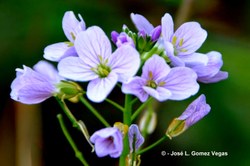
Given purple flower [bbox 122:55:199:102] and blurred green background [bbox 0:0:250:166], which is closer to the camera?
purple flower [bbox 122:55:199:102]

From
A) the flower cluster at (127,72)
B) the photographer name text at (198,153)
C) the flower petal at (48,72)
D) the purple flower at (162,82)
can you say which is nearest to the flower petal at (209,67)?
the flower cluster at (127,72)

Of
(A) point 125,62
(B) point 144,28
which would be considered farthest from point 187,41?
(A) point 125,62

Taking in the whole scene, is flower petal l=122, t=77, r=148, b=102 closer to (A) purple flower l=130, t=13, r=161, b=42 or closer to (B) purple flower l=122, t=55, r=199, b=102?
(B) purple flower l=122, t=55, r=199, b=102

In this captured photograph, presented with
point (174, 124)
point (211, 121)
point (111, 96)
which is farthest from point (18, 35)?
point (174, 124)

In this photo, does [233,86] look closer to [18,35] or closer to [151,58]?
[18,35]

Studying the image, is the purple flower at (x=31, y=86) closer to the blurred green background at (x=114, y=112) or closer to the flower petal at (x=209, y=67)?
the flower petal at (x=209, y=67)

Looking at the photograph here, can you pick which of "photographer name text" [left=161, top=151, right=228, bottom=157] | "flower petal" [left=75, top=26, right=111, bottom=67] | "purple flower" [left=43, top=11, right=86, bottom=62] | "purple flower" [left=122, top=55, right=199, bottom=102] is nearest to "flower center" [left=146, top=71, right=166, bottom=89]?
"purple flower" [left=122, top=55, right=199, bottom=102]

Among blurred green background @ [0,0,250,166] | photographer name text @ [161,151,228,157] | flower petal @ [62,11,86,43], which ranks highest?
flower petal @ [62,11,86,43]
